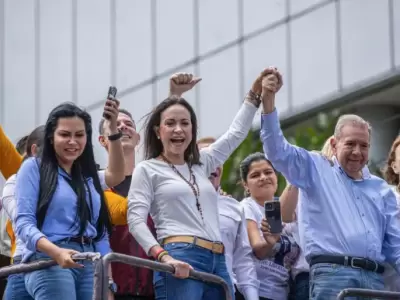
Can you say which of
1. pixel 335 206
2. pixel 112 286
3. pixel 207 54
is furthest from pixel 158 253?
pixel 207 54

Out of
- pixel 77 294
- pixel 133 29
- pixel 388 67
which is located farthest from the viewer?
pixel 133 29

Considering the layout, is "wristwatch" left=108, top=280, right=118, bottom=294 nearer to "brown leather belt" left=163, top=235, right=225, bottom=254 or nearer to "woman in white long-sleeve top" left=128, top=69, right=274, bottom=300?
"woman in white long-sleeve top" left=128, top=69, right=274, bottom=300

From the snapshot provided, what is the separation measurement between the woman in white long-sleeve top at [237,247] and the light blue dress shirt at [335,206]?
56cm

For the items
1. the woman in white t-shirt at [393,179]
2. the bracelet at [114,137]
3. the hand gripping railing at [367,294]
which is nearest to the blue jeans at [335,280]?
the hand gripping railing at [367,294]

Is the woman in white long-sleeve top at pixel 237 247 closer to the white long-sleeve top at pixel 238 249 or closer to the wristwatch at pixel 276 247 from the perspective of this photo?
the white long-sleeve top at pixel 238 249

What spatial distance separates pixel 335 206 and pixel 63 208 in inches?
73.0

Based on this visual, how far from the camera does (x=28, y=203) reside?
8.92m

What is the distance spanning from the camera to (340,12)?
22.5 metres

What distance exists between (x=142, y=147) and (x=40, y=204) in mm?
1255

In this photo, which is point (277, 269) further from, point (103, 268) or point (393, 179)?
point (103, 268)

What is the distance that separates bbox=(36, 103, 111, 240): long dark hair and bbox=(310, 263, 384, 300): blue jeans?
138cm

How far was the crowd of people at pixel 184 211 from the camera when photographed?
8.99m

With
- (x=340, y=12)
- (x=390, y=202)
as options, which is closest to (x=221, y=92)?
(x=340, y=12)

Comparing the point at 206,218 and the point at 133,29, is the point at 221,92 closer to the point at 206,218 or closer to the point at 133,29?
the point at 133,29
